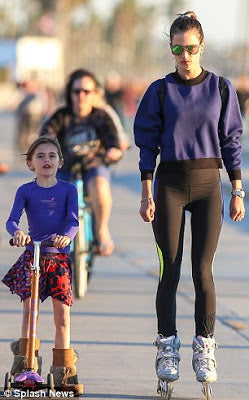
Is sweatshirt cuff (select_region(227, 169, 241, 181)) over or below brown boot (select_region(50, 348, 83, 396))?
over

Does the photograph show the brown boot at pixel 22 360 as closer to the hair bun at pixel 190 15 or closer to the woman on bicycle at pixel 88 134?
the hair bun at pixel 190 15

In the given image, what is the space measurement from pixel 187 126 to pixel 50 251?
955 millimetres

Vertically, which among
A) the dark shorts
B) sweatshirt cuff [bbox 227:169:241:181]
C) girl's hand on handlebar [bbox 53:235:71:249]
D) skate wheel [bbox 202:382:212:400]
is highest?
sweatshirt cuff [bbox 227:169:241:181]

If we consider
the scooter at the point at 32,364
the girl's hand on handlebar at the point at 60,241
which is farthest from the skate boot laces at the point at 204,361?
the girl's hand on handlebar at the point at 60,241

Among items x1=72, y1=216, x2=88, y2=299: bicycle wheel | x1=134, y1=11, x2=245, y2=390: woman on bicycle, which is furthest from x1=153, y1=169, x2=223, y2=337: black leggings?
x1=72, y1=216, x2=88, y2=299: bicycle wheel

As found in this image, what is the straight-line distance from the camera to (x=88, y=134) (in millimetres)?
11047

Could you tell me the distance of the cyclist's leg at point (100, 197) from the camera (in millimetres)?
11117

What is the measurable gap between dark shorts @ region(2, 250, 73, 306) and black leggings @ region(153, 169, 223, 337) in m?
0.50

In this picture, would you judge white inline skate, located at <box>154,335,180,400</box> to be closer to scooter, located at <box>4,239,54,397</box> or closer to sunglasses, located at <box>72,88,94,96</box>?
scooter, located at <box>4,239,54,397</box>

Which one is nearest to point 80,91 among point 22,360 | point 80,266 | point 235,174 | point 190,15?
point 80,266

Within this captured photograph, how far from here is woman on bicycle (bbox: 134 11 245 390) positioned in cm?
699

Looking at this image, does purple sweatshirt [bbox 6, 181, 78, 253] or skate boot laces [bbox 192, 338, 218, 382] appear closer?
skate boot laces [bbox 192, 338, 218, 382]

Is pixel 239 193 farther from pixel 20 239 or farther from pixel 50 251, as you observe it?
pixel 20 239

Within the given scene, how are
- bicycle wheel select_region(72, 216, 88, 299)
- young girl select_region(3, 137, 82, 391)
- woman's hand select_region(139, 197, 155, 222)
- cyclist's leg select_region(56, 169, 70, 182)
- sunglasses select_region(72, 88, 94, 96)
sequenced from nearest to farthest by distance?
woman's hand select_region(139, 197, 155, 222) → young girl select_region(3, 137, 82, 391) → bicycle wheel select_region(72, 216, 88, 299) → sunglasses select_region(72, 88, 94, 96) → cyclist's leg select_region(56, 169, 70, 182)
